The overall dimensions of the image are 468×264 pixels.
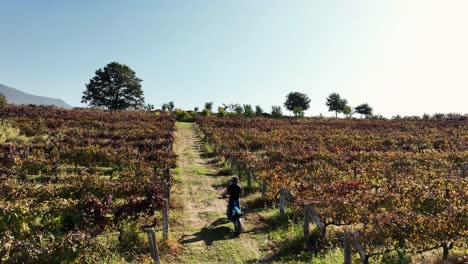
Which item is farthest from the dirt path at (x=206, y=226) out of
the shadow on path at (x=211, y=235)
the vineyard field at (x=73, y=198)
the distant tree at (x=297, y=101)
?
the distant tree at (x=297, y=101)

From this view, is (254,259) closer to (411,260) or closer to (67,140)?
(411,260)

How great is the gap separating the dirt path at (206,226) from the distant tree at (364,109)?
210 feet

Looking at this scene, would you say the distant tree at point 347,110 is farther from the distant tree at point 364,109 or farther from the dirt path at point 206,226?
the dirt path at point 206,226

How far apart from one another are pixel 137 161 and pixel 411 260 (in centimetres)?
1459

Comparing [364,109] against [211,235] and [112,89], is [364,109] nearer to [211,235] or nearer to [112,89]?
[112,89]

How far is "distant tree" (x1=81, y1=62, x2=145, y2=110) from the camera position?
75438 millimetres

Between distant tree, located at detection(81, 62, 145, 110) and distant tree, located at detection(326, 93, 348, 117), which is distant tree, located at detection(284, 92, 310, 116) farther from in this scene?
distant tree, located at detection(81, 62, 145, 110)

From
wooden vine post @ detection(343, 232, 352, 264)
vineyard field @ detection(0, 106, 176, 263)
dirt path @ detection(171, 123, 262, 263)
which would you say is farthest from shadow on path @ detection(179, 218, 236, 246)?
wooden vine post @ detection(343, 232, 352, 264)

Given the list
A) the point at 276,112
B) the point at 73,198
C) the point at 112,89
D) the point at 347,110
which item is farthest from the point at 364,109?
the point at 73,198

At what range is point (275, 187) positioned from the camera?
1509cm

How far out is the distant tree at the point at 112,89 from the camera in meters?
75.4

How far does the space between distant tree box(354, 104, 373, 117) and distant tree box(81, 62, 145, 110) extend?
47.2m

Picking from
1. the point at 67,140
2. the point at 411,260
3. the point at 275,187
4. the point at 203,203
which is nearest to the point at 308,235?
the point at 411,260

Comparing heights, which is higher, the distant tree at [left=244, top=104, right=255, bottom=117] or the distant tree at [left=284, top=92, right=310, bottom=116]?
the distant tree at [left=284, top=92, right=310, bottom=116]
